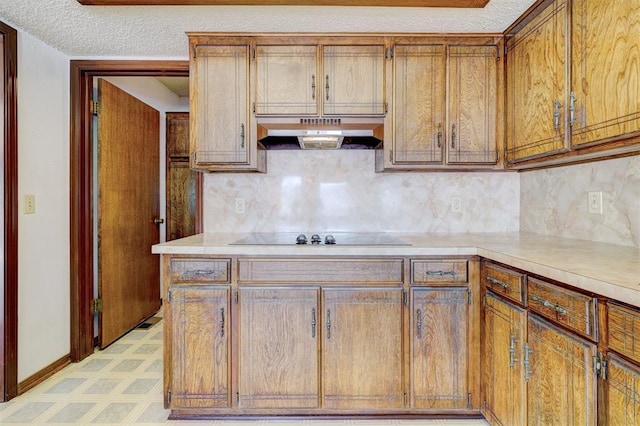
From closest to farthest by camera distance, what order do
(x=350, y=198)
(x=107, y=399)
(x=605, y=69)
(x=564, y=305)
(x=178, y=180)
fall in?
(x=564, y=305)
(x=605, y=69)
(x=107, y=399)
(x=350, y=198)
(x=178, y=180)

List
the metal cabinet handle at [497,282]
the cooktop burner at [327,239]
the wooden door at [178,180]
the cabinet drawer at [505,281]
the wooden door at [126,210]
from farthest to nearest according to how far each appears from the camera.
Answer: the wooden door at [178,180]
the wooden door at [126,210]
the cooktop burner at [327,239]
the metal cabinet handle at [497,282]
the cabinet drawer at [505,281]

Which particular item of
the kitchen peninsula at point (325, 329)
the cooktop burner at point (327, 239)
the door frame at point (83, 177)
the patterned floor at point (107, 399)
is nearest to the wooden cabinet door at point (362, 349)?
the kitchen peninsula at point (325, 329)

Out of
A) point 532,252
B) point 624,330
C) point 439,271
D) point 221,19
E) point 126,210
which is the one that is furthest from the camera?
point 126,210

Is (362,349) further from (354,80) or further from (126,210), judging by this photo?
(126,210)

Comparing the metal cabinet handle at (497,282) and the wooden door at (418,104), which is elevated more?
the wooden door at (418,104)

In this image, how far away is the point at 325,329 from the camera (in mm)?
1835

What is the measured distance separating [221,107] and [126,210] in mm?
1525

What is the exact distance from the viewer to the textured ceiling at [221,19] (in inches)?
73.0

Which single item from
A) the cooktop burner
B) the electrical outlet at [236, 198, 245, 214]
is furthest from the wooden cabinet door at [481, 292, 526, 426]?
the electrical outlet at [236, 198, 245, 214]

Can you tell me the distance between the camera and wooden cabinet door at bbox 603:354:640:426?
949 millimetres

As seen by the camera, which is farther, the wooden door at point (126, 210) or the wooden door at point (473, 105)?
the wooden door at point (126, 210)

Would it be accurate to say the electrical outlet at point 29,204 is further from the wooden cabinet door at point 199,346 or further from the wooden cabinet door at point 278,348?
the wooden cabinet door at point 278,348

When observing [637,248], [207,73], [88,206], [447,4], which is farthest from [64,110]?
[637,248]

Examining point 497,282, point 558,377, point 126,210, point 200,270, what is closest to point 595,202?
point 497,282
